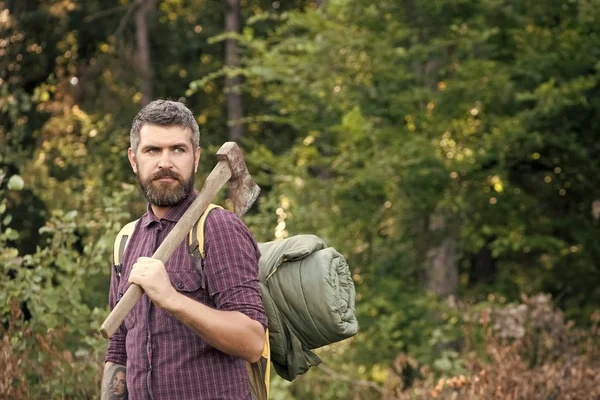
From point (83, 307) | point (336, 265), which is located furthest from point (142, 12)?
point (336, 265)

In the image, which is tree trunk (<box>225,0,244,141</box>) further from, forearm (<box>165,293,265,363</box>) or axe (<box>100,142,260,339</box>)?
forearm (<box>165,293,265,363</box>)

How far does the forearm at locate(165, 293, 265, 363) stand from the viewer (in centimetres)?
250

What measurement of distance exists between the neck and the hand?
315mm

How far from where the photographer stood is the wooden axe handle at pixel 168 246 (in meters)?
2.59

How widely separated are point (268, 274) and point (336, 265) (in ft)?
0.71

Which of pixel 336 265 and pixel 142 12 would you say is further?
pixel 142 12

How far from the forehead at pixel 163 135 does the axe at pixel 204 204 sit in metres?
0.16

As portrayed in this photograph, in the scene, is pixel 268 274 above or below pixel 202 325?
below

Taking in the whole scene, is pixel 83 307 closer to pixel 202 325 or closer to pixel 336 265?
pixel 336 265

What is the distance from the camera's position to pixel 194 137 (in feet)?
9.30

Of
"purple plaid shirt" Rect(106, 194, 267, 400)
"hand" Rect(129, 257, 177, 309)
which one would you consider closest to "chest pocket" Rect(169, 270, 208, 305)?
"purple plaid shirt" Rect(106, 194, 267, 400)

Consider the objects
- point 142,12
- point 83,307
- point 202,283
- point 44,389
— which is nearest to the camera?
point 202,283

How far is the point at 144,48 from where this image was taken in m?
18.5

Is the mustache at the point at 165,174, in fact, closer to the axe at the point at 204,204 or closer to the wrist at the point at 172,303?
the axe at the point at 204,204
